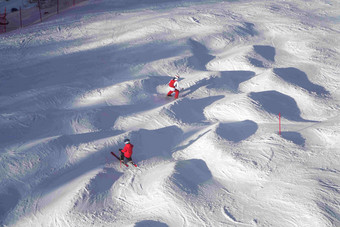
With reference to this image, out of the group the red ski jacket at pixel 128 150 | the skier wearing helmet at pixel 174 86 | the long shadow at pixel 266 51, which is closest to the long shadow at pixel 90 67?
the skier wearing helmet at pixel 174 86

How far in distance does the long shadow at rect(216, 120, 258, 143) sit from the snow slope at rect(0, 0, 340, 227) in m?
0.05

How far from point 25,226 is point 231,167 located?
564 centimetres

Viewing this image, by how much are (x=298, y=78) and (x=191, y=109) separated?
535cm

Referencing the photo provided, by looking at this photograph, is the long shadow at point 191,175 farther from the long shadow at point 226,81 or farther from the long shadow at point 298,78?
the long shadow at point 298,78

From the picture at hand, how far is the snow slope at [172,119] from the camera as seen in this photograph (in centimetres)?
869

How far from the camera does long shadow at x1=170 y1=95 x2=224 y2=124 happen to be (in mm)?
12617

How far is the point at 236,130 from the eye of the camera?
11711 millimetres

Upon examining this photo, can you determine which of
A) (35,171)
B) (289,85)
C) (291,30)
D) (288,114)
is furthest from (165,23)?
A: (35,171)

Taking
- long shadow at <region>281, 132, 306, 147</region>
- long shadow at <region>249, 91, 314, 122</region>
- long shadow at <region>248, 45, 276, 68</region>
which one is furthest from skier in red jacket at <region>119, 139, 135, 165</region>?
long shadow at <region>248, 45, 276, 68</region>

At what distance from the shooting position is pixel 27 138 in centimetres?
1136

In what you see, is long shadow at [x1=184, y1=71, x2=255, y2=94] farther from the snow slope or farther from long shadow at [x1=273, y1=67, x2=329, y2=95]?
long shadow at [x1=273, y1=67, x2=329, y2=95]

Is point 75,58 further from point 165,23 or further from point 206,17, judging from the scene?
point 206,17

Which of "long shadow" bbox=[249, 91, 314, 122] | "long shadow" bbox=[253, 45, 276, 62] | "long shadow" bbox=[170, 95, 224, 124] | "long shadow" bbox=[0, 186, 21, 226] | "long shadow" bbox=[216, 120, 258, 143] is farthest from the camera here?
"long shadow" bbox=[253, 45, 276, 62]

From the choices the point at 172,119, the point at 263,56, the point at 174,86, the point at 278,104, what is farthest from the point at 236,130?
the point at 263,56
